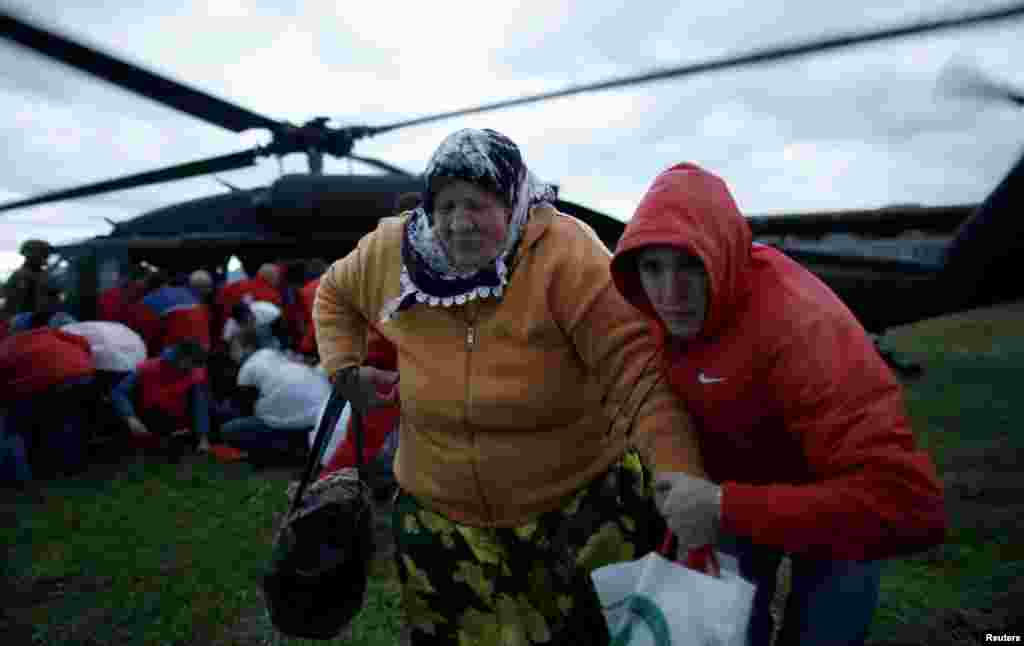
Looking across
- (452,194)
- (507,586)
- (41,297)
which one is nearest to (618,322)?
(452,194)

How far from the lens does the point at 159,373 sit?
251 inches

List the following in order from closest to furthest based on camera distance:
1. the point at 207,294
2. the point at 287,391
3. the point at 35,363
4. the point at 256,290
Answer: the point at 35,363 → the point at 287,391 → the point at 256,290 → the point at 207,294

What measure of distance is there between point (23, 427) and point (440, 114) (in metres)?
4.49

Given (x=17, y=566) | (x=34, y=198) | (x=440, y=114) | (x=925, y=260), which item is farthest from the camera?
(x=34, y=198)

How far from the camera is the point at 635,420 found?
4.88 ft

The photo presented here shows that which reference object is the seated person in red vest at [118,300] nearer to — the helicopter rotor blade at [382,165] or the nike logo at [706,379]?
the helicopter rotor blade at [382,165]

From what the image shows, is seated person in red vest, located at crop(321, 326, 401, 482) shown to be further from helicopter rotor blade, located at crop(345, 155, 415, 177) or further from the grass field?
helicopter rotor blade, located at crop(345, 155, 415, 177)

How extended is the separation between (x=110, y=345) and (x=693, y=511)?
6501 millimetres

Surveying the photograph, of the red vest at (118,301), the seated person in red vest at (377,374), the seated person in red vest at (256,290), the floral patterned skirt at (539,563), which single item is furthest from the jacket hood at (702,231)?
the red vest at (118,301)

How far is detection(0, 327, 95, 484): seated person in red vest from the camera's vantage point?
5371mm

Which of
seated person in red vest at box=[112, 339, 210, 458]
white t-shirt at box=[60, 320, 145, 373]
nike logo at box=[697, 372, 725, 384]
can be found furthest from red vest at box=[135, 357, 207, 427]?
nike logo at box=[697, 372, 725, 384]

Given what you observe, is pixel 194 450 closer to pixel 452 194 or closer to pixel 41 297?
pixel 41 297

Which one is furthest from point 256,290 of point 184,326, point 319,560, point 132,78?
point 319,560

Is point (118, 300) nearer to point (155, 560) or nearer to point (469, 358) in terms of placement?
point (155, 560)
